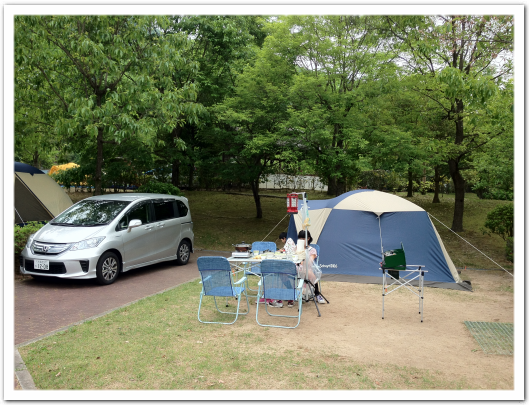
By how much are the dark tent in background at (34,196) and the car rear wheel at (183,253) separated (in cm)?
467

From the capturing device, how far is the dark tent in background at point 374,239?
9.24 meters

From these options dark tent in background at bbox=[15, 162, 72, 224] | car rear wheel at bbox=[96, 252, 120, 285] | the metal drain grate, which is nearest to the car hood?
car rear wheel at bbox=[96, 252, 120, 285]

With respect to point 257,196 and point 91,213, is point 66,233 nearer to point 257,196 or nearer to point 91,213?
point 91,213

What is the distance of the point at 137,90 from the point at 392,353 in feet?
27.9

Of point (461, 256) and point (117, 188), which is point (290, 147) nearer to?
point (461, 256)

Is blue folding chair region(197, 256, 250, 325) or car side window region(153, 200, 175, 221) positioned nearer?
blue folding chair region(197, 256, 250, 325)

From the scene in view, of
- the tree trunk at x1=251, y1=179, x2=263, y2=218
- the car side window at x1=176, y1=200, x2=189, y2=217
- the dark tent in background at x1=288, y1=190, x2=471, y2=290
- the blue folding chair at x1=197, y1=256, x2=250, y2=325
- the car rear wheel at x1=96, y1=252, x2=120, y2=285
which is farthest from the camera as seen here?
the tree trunk at x1=251, y1=179, x2=263, y2=218

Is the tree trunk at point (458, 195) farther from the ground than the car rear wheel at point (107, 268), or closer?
farther from the ground

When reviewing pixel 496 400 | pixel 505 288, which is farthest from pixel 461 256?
pixel 496 400

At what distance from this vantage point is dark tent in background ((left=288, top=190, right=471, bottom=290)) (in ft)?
30.3

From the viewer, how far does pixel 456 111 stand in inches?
544

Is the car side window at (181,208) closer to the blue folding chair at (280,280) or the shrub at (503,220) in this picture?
the blue folding chair at (280,280)

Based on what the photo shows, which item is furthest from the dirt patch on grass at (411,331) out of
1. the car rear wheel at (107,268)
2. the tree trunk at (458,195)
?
the tree trunk at (458,195)

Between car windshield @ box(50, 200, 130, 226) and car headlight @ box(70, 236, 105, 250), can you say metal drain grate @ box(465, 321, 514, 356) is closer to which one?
car headlight @ box(70, 236, 105, 250)
